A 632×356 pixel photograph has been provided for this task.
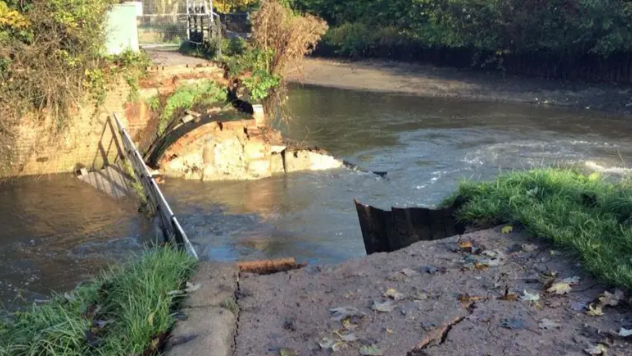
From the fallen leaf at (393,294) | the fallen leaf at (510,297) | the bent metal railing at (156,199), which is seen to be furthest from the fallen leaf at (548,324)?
the bent metal railing at (156,199)

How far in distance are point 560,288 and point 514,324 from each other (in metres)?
0.73

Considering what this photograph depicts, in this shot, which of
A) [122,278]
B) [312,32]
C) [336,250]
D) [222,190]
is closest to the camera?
[122,278]

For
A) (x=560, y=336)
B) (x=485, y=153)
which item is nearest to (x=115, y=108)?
(x=485, y=153)

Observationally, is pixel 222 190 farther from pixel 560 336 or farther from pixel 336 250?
pixel 560 336

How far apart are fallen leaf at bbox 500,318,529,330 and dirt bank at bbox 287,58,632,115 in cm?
1750

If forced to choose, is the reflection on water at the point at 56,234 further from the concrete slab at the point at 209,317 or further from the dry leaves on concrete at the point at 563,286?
the dry leaves on concrete at the point at 563,286

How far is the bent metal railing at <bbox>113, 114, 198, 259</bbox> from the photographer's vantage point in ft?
27.8

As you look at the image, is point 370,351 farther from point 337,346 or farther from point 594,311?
point 594,311

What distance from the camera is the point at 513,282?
18.7ft

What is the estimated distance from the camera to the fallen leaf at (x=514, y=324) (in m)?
4.90

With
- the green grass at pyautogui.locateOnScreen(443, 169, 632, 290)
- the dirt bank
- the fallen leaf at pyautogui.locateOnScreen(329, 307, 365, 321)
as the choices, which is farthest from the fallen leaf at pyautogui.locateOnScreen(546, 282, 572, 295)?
the dirt bank

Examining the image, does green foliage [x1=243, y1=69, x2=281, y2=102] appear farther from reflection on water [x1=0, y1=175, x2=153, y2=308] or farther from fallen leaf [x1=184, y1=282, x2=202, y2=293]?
fallen leaf [x1=184, y1=282, x2=202, y2=293]

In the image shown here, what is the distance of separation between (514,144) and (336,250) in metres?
9.50

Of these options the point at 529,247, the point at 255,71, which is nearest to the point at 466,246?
the point at 529,247
